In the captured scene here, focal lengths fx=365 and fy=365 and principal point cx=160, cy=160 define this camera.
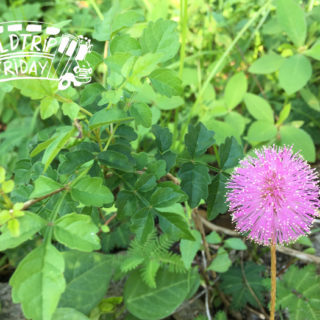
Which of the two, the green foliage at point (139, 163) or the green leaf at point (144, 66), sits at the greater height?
the green leaf at point (144, 66)

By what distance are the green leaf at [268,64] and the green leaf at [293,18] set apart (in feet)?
0.33

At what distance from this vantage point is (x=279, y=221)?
83cm

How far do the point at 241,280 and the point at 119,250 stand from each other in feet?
1.82

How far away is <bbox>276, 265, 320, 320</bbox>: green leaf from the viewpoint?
1.15 metres

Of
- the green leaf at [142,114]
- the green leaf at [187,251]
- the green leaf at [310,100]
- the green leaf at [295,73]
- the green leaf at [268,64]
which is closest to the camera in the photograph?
the green leaf at [142,114]

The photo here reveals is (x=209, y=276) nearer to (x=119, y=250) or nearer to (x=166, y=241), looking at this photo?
(x=166, y=241)

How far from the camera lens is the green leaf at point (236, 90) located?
1558 millimetres

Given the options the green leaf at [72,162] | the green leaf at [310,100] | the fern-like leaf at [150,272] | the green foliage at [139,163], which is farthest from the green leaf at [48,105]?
the green leaf at [310,100]

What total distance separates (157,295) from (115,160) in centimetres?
67

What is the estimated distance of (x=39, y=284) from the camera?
60 cm

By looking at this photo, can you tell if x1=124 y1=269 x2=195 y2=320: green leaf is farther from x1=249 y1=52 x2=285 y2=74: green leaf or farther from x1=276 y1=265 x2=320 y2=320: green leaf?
x1=249 y1=52 x2=285 y2=74: green leaf

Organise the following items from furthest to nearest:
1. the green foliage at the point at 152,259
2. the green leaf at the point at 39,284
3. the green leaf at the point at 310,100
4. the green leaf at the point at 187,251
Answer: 1. the green leaf at the point at 310,100
2. the green foliage at the point at 152,259
3. the green leaf at the point at 187,251
4. the green leaf at the point at 39,284

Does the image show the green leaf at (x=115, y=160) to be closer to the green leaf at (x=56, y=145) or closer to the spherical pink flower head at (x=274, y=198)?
the green leaf at (x=56, y=145)

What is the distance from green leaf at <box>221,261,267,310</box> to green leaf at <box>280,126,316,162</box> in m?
0.46
